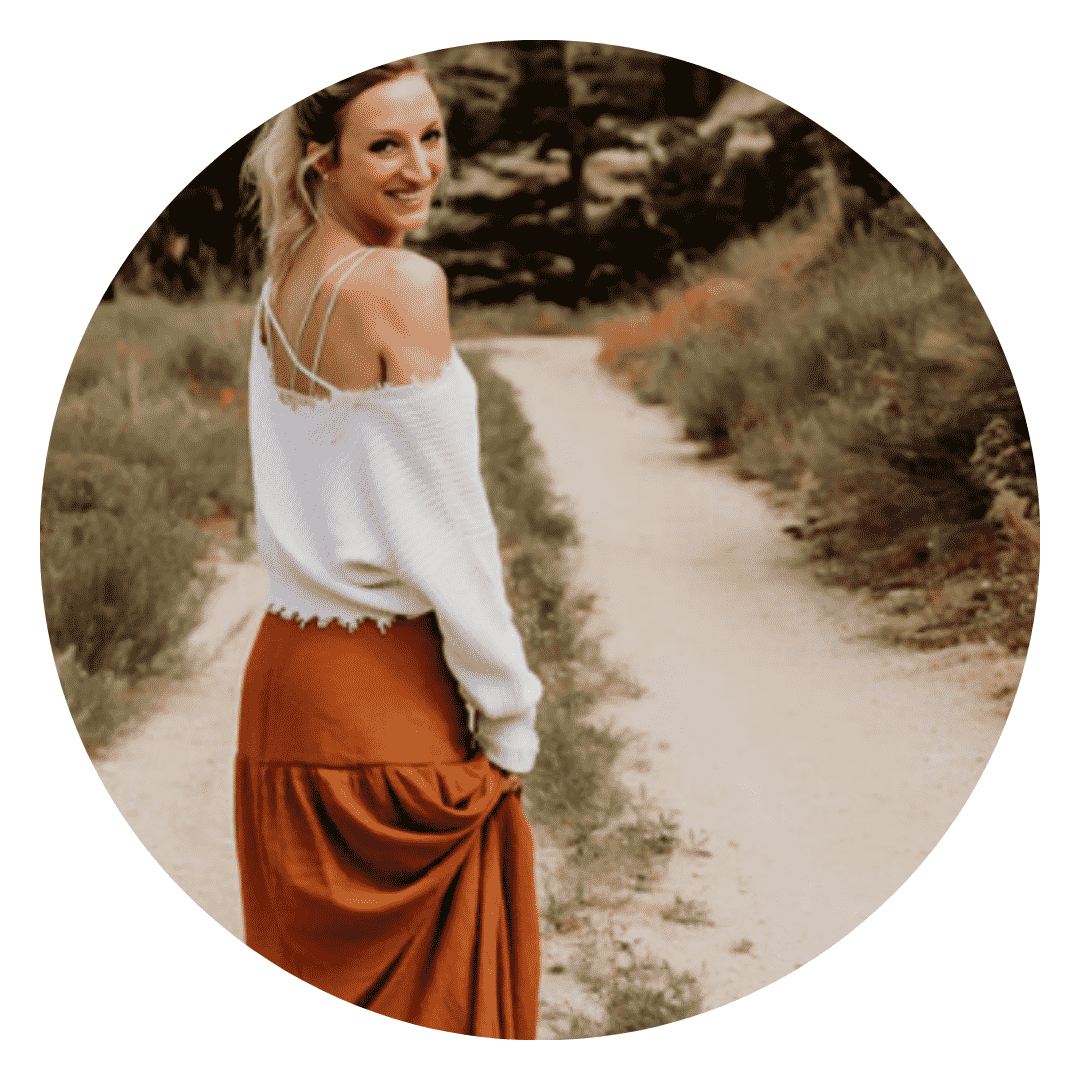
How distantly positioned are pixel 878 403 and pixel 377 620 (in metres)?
1.30

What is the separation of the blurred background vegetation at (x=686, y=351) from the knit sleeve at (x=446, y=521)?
0.47 m

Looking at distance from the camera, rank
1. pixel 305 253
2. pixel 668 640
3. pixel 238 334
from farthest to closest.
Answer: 1. pixel 668 640
2. pixel 238 334
3. pixel 305 253

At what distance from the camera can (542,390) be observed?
3.11 m

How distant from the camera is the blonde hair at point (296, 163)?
8.49 ft

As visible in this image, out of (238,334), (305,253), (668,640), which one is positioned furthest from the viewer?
(668,640)

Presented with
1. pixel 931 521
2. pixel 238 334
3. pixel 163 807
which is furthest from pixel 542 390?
pixel 163 807

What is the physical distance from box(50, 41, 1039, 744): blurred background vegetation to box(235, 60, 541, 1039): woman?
30 cm

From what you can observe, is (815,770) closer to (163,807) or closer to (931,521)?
(931,521)

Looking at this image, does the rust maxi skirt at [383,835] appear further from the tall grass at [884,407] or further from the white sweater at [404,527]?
the tall grass at [884,407]

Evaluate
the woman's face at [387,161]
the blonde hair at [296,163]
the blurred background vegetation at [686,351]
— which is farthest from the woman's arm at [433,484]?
the blurred background vegetation at [686,351]

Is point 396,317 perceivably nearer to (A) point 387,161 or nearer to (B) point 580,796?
(A) point 387,161

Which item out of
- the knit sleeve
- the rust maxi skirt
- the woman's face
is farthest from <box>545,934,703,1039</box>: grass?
the woman's face

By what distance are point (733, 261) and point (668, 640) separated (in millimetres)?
854

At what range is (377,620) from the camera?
251cm
